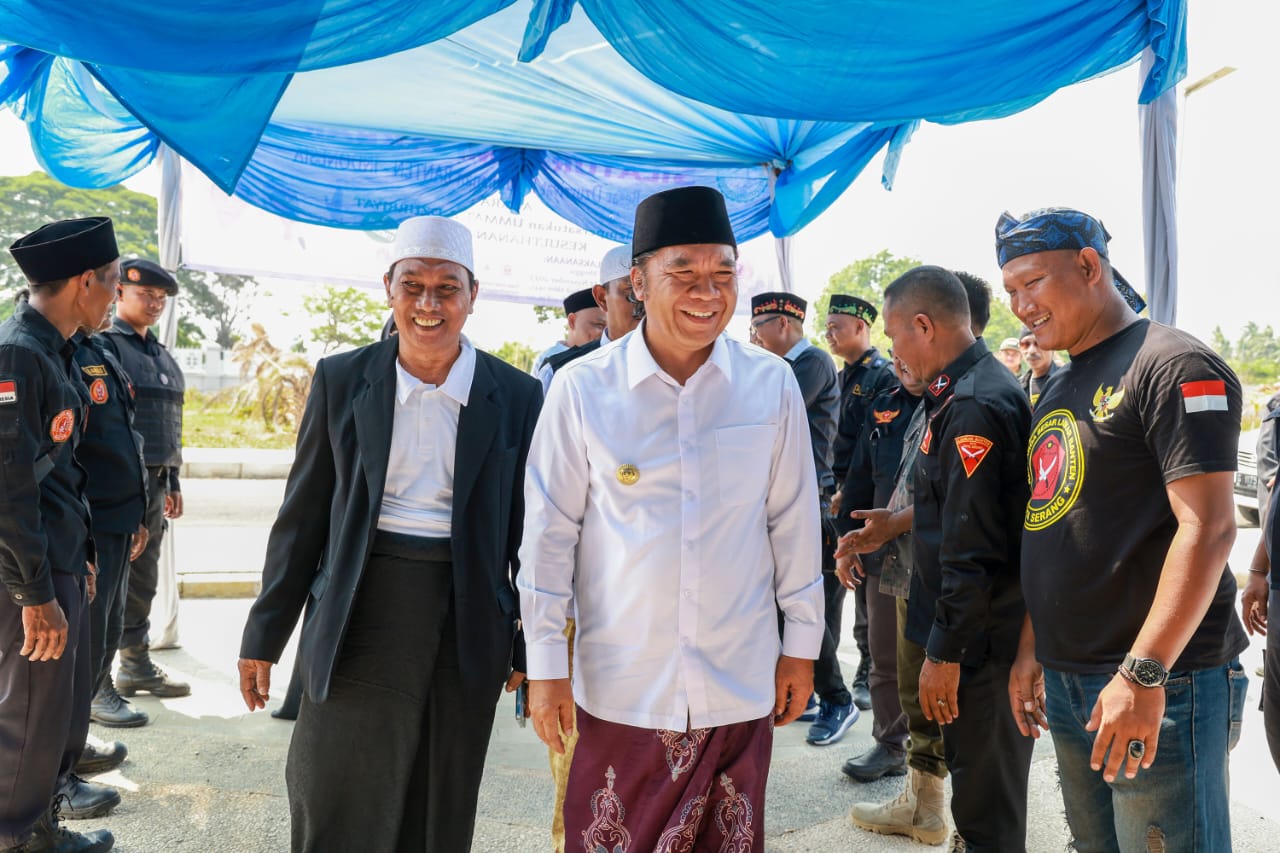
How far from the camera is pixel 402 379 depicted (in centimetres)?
249

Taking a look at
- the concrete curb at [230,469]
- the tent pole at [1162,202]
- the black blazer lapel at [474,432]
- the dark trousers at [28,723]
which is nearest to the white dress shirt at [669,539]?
the black blazer lapel at [474,432]

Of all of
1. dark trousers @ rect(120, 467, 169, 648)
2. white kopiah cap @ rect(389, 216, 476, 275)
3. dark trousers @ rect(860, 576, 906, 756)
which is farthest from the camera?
dark trousers @ rect(120, 467, 169, 648)

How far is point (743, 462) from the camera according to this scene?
2031 mm

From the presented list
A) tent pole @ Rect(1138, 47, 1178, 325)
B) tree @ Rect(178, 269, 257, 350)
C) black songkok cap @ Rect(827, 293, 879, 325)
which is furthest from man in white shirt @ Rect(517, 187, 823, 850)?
tree @ Rect(178, 269, 257, 350)

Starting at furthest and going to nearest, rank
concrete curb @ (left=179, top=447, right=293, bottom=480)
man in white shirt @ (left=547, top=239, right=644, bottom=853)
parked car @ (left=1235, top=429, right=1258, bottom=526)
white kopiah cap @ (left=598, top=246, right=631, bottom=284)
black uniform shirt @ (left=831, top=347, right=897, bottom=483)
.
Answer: concrete curb @ (left=179, top=447, right=293, bottom=480) < parked car @ (left=1235, top=429, right=1258, bottom=526) < black uniform shirt @ (left=831, top=347, right=897, bottom=483) < white kopiah cap @ (left=598, top=246, right=631, bottom=284) < man in white shirt @ (left=547, top=239, right=644, bottom=853)

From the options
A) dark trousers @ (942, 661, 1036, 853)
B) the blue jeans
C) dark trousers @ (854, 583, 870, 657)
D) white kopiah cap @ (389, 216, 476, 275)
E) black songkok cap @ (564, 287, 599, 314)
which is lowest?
dark trousers @ (854, 583, 870, 657)

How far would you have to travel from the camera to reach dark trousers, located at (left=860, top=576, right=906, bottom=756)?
11.8 feet

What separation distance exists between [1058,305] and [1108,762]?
1018 millimetres

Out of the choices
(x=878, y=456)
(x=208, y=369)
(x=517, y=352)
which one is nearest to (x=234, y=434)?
(x=517, y=352)

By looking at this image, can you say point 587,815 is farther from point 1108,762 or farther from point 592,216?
point 592,216

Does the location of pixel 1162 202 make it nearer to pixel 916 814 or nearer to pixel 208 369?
pixel 916 814

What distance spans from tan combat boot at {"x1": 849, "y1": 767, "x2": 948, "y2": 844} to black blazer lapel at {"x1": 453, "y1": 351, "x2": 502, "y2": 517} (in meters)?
2.05

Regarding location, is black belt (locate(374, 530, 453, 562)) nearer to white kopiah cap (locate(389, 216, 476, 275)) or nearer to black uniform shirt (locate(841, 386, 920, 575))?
white kopiah cap (locate(389, 216, 476, 275))

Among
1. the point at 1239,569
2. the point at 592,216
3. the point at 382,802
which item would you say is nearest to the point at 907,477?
the point at 382,802
